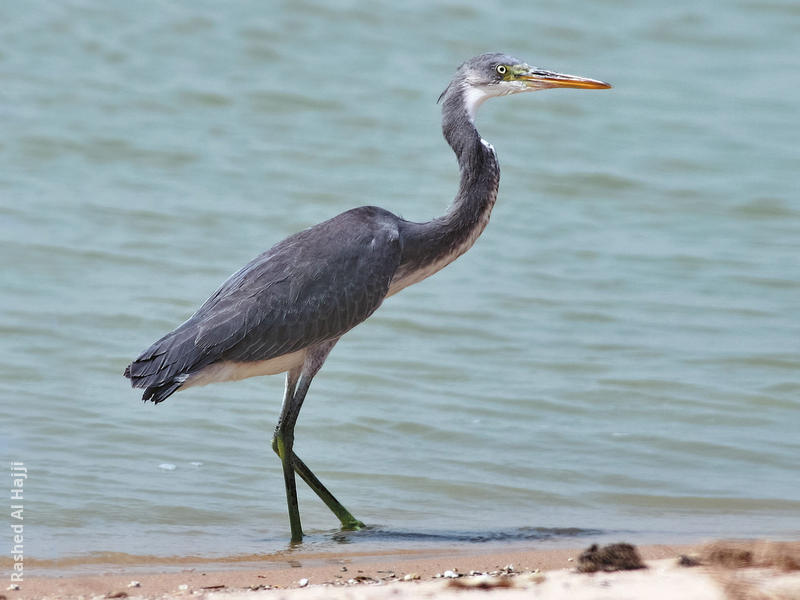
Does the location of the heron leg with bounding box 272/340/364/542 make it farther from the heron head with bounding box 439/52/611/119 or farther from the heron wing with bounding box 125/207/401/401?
the heron head with bounding box 439/52/611/119

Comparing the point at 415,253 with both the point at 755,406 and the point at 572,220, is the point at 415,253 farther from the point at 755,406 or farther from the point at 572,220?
the point at 572,220

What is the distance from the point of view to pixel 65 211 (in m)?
10.8

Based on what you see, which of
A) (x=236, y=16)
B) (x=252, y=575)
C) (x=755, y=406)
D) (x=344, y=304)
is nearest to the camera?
(x=252, y=575)

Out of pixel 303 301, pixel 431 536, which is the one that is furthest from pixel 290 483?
pixel 303 301

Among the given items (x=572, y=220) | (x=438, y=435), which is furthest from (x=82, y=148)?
(x=438, y=435)

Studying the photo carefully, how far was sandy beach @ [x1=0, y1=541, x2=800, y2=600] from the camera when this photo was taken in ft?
13.2

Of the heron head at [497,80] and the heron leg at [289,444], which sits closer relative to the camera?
the heron leg at [289,444]

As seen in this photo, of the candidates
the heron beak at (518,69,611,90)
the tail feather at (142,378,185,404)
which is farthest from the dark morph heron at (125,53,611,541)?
the heron beak at (518,69,611,90)

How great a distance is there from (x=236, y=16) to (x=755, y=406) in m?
9.74

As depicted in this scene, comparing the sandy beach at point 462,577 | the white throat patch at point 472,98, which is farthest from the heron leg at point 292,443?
the white throat patch at point 472,98

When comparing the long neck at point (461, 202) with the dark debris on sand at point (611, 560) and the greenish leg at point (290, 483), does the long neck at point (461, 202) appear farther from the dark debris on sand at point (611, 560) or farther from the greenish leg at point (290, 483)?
the dark debris on sand at point (611, 560)

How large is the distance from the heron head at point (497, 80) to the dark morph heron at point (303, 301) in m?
0.16

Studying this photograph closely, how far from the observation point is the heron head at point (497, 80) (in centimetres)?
690

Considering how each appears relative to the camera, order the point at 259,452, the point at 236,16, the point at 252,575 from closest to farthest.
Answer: the point at 252,575, the point at 259,452, the point at 236,16
